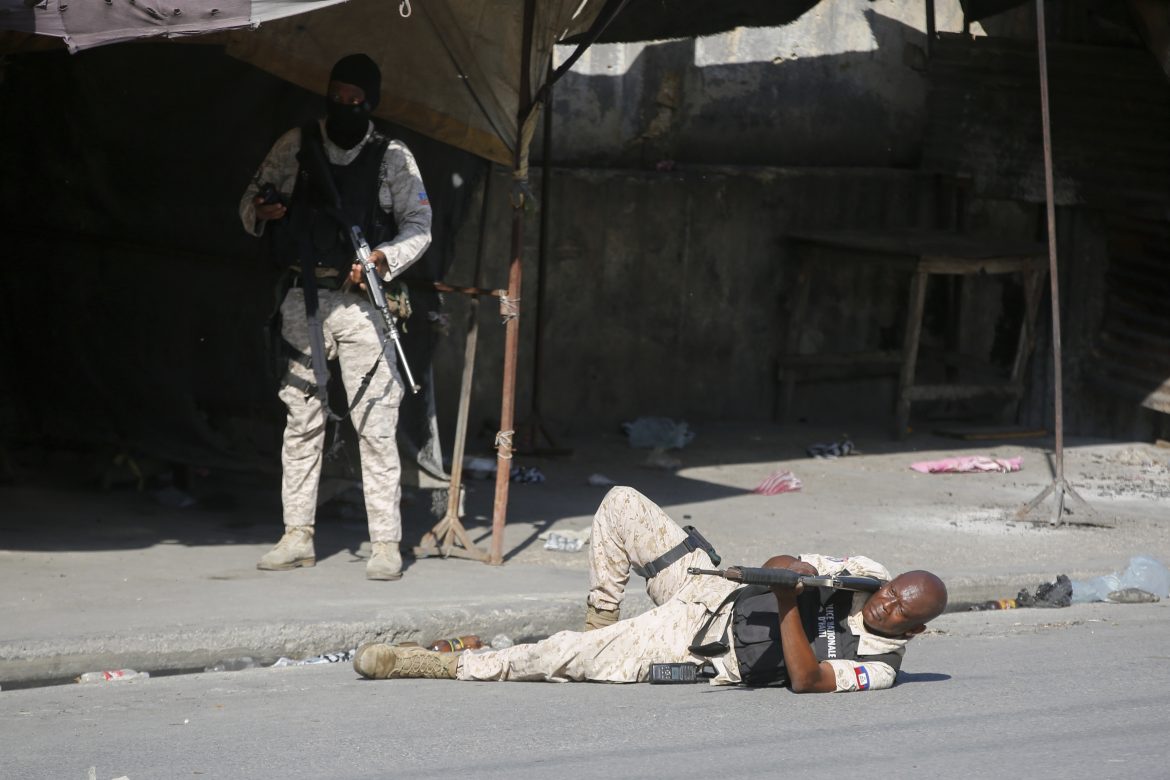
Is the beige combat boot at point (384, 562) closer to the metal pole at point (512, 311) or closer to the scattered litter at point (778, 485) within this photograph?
the metal pole at point (512, 311)

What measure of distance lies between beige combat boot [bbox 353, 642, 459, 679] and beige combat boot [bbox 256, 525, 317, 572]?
1.46 metres

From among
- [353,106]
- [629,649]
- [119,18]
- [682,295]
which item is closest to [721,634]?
[629,649]

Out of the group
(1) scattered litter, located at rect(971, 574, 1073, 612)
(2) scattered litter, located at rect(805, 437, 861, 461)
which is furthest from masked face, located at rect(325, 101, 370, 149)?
(2) scattered litter, located at rect(805, 437, 861, 461)

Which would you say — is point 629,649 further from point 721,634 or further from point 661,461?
point 661,461

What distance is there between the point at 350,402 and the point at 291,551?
0.72 m

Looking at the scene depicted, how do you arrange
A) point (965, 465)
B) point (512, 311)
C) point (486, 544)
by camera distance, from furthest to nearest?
point (965, 465) → point (486, 544) → point (512, 311)

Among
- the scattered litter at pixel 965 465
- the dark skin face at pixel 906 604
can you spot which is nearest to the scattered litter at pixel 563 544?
the dark skin face at pixel 906 604

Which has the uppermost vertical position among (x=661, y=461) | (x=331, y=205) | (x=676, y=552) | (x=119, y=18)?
(x=119, y=18)

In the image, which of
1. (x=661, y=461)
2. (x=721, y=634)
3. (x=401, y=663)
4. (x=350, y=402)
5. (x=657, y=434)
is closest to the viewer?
(x=721, y=634)

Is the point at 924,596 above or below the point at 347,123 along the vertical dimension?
Answer: below

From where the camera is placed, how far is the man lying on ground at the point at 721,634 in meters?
4.66

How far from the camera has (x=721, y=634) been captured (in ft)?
16.1

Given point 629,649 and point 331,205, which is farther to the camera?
point 331,205

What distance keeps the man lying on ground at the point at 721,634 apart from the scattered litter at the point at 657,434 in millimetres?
5104
